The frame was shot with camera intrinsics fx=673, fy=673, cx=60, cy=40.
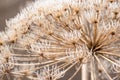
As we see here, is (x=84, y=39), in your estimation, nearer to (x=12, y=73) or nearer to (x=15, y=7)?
(x=12, y=73)

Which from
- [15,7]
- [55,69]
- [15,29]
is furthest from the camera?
[15,7]

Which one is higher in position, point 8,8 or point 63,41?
point 8,8

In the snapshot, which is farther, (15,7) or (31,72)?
(15,7)

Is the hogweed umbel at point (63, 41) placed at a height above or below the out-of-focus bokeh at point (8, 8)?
below

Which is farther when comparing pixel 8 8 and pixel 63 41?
pixel 8 8

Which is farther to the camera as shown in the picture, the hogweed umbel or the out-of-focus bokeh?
the out-of-focus bokeh

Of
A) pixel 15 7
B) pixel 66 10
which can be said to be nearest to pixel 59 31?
pixel 66 10

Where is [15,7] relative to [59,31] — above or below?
above

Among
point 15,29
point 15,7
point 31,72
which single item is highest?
point 15,7
